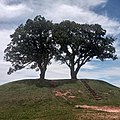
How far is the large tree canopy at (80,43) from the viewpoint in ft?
252

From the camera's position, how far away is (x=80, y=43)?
78.2 metres

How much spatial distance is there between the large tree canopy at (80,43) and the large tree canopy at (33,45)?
2.31 meters

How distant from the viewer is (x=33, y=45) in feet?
254

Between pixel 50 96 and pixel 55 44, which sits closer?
pixel 50 96

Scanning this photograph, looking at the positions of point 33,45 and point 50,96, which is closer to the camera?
point 50,96

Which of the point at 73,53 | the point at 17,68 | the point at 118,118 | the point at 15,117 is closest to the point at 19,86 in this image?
the point at 17,68

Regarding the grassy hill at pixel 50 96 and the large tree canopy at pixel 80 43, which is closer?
the grassy hill at pixel 50 96

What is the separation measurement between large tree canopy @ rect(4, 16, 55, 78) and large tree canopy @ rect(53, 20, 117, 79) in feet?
7.59

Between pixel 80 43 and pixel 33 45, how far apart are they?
1120 centimetres

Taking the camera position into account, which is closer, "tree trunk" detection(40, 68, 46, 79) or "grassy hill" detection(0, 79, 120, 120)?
"grassy hill" detection(0, 79, 120, 120)

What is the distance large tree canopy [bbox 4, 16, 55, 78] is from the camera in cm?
7600

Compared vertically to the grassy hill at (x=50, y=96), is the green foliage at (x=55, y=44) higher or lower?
higher

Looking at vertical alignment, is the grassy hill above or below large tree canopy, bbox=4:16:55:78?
below

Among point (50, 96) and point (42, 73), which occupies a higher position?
point (42, 73)
